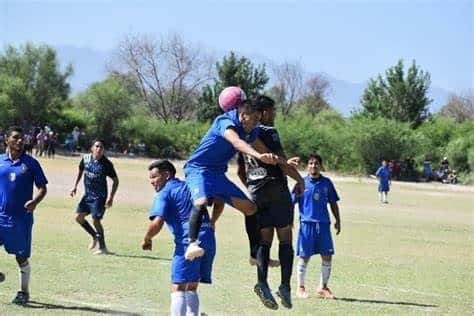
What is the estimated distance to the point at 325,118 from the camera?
87875 millimetres

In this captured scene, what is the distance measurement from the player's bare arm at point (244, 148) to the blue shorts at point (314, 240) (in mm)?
4415

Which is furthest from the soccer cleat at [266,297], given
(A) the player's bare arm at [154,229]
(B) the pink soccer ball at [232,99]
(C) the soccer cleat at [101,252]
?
(C) the soccer cleat at [101,252]

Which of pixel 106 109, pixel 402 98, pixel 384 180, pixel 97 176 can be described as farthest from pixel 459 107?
pixel 97 176

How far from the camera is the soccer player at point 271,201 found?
922cm

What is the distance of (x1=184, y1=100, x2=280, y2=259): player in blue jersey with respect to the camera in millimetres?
8079

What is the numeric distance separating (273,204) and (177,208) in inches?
57.7

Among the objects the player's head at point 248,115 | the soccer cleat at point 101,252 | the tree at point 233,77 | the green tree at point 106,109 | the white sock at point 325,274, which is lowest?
the soccer cleat at point 101,252

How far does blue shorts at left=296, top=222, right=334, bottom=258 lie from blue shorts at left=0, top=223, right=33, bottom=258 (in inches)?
147

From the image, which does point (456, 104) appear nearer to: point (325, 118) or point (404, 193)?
point (325, 118)

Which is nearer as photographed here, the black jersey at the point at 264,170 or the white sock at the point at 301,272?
the black jersey at the point at 264,170

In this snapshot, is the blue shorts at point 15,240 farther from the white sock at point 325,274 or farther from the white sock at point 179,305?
the white sock at point 325,274

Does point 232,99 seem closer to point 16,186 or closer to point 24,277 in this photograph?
point 16,186

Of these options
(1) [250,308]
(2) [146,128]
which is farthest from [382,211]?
(2) [146,128]

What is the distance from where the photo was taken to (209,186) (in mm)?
8234
